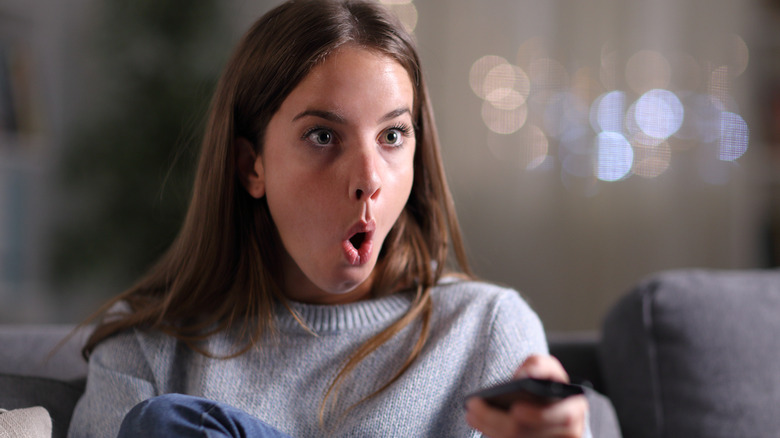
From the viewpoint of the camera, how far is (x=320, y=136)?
0.84 m

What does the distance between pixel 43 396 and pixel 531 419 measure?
28.0 inches

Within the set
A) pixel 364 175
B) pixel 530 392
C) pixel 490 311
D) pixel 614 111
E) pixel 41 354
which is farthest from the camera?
pixel 614 111

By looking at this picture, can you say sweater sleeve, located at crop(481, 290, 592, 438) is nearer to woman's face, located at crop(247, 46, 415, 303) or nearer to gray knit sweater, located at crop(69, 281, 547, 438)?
gray knit sweater, located at crop(69, 281, 547, 438)

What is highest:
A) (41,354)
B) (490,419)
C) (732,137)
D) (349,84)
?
(349,84)

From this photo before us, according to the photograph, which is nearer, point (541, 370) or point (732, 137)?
point (541, 370)

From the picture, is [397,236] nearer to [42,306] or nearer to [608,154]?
[608,154]

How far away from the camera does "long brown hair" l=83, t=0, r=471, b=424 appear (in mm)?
877

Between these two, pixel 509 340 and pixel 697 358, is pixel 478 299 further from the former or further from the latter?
pixel 697 358

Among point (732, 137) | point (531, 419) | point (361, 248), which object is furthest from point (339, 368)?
point (732, 137)

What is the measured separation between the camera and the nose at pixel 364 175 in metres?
0.82

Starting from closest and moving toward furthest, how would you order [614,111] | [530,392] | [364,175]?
[530,392]
[364,175]
[614,111]

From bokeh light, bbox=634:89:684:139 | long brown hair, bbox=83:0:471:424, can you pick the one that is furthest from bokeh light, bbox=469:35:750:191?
long brown hair, bbox=83:0:471:424

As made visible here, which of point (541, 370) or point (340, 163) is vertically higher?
point (340, 163)

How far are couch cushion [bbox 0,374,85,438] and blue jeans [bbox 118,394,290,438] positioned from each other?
317 mm
